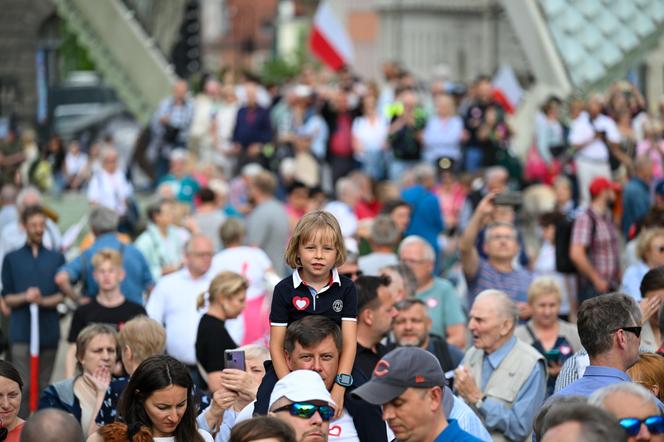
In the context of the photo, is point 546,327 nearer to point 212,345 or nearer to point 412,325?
point 412,325

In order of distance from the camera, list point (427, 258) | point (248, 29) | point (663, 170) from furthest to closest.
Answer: point (248, 29)
point (663, 170)
point (427, 258)

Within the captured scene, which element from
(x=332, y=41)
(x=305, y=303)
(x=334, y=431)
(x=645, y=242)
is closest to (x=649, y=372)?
(x=334, y=431)

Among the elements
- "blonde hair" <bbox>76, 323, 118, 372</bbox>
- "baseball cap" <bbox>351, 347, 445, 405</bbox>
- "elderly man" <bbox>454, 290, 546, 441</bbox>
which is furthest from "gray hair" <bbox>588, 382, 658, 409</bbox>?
"blonde hair" <bbox>76, 323, 118, 372</bbox>

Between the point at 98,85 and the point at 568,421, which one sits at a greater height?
the point at 98,85

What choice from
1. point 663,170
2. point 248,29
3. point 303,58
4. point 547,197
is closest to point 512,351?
point 663,170

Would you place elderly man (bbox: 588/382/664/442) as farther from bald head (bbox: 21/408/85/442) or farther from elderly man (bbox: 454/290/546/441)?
elderly man (bbox: 454/290/546/441)

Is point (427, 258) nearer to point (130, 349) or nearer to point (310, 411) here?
point (130, 349)

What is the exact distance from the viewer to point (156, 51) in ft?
93.7

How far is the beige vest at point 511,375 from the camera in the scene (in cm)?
913

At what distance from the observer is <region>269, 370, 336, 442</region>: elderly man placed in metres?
6.52

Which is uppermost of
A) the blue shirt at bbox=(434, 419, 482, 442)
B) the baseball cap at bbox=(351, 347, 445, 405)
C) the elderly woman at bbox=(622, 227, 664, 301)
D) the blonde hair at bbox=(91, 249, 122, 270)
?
the blonde hair at bbox=(91, 249, 122, 270)

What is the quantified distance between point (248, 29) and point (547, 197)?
83655 mm

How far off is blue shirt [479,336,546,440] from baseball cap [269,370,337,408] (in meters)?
2.49

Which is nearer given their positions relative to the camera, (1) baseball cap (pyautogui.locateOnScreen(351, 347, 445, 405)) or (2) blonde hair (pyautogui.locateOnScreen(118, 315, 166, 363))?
(1) baseball cap (pyautogui.locateOnScreen(351, 347, 445, 405))
